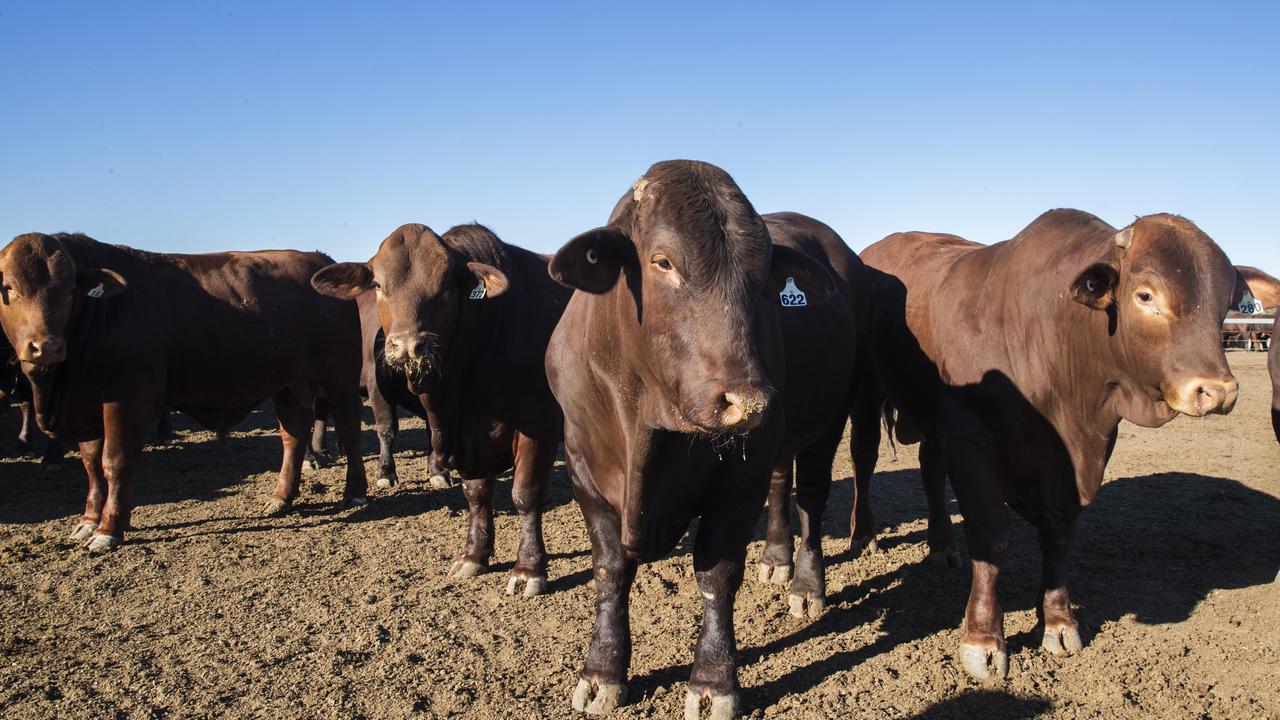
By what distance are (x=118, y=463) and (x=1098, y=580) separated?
7.28 metres

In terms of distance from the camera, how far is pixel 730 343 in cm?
311

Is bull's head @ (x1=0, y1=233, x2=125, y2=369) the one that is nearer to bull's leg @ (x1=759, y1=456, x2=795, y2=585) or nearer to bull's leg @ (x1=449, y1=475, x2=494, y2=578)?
bull's leg @ (x1=449, y1=475, x2=494, y2=578)

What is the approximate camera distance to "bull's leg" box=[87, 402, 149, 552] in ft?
22.5

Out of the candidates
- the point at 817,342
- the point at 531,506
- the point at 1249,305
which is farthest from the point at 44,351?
the point at 1249,305

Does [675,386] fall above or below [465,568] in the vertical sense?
above

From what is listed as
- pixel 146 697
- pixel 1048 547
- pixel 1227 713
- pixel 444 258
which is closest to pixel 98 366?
pixel 444 258

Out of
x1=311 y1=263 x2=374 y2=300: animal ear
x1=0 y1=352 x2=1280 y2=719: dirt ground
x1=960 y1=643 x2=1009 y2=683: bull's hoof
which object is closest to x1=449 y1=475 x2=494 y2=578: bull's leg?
x1=0 y1=352 x2=1280 y2=719: dirt ground

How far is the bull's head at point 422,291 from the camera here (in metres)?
5.47

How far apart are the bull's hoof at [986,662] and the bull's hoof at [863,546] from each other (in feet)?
7.21

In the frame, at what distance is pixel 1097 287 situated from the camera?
4223 millimetres

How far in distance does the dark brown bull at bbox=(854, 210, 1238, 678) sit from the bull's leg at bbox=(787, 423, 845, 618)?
764 mm

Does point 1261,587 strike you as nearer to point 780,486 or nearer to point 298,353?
point 780,486

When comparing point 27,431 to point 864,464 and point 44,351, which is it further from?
point 864,464

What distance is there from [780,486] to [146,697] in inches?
147
